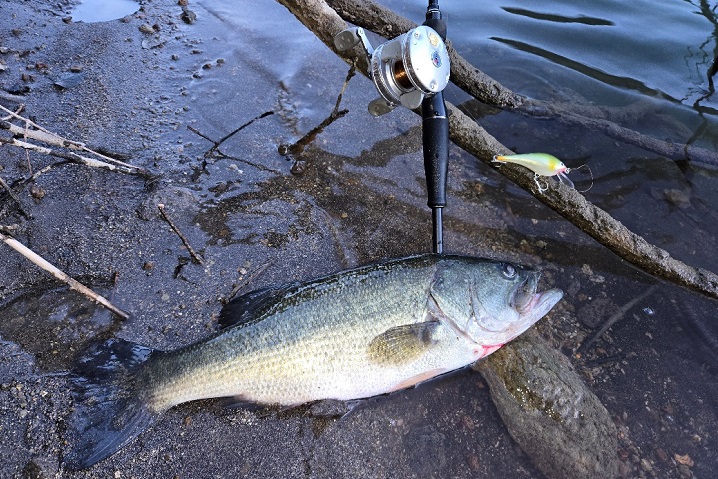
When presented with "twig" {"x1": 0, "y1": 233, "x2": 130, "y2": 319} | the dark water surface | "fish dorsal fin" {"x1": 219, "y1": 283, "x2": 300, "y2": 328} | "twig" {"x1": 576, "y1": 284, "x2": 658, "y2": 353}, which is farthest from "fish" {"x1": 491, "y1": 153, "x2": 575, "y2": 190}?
"twig" {"x1": 0, "y1": 233, "x2": 130, "y2": 319}

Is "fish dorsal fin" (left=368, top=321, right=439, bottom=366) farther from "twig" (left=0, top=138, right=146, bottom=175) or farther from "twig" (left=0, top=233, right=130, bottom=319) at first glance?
"twig" (left=0, top=138, right=146, bottom=175)

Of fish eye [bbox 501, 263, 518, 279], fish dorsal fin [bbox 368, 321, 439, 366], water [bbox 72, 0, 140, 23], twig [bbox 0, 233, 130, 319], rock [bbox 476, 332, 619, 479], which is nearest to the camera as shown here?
twig [bbox 0, 233, 130, 319]

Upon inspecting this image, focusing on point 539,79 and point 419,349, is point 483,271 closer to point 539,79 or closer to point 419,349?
point 419,349

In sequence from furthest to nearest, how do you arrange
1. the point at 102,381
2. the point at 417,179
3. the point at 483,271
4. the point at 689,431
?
the point at 417,179 → the point at 689,431 → the point at 483,271 → the point at 102,381

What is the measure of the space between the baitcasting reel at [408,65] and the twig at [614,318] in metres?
2.28

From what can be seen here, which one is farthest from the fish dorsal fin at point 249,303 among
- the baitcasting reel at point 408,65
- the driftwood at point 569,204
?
the driftwood at point 569,204

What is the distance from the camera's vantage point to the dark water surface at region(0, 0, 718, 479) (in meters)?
3.00

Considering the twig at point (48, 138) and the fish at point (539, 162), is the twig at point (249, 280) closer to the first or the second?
the twig at point (48, 138)

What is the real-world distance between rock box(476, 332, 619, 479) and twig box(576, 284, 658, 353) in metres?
0.44

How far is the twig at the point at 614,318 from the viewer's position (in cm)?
367

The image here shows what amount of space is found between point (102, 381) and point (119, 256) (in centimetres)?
110

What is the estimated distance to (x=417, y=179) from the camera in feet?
15.4

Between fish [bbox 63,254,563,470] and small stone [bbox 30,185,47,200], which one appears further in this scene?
small stone [bbox 30,185,47,200]

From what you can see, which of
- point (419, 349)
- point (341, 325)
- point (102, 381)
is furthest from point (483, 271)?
point (102, 381)
